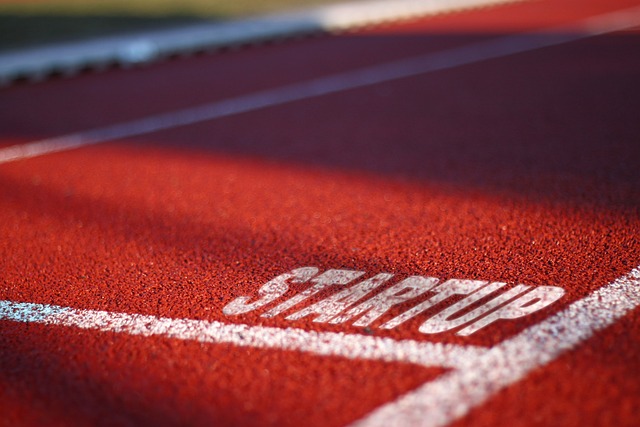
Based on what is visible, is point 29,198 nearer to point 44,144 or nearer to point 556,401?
point 44,144

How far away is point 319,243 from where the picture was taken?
10.5ft

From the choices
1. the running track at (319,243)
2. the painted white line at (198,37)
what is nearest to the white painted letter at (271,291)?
the running track at (319,243)

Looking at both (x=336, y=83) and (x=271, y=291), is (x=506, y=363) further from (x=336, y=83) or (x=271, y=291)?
(x=336, y=83)

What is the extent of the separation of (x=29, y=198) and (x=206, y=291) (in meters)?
2.02

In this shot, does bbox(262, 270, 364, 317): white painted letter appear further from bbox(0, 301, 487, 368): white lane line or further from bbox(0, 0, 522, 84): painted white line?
bbox(0, 0, 522, 84): painted white line

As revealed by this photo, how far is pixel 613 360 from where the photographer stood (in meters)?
2.08

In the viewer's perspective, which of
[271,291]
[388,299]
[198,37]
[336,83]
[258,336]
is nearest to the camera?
[258,336]

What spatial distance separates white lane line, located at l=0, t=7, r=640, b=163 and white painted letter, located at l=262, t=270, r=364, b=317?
3261 millimetres

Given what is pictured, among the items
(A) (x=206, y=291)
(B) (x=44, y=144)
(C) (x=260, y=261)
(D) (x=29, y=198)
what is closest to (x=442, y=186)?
(C) (x=260, y=261)

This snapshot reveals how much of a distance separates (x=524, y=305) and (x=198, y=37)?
31.0 ft

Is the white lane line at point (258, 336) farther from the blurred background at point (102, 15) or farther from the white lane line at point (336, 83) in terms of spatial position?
the blurred background at point (102, 15)

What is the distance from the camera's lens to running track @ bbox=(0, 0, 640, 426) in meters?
2.04

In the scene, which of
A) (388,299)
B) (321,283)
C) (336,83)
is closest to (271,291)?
(321,283)

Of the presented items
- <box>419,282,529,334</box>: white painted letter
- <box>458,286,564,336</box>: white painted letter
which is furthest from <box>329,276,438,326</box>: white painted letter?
<box>458,286,564,336</box>: white painted letter
